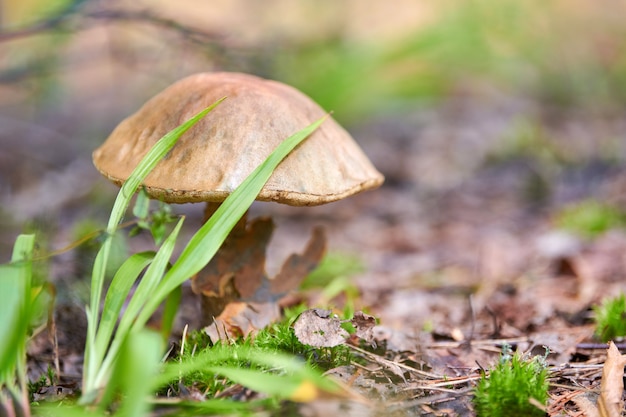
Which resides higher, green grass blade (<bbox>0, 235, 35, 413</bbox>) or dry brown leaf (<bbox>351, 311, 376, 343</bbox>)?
green grass blade (<bbox>0, 235, 35, 413</bbox>)

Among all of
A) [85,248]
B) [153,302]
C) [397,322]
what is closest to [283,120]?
[153,302]

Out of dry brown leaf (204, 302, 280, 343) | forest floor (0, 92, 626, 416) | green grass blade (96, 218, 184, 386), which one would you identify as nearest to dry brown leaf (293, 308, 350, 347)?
forest floor (0, 92, 626, 416)

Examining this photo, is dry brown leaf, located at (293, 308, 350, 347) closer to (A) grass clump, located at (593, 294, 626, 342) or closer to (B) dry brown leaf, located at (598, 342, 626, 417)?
(B) dry brown leaf, located at (598, 342, 626, 417)

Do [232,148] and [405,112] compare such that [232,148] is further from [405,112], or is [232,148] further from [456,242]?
[405,112]

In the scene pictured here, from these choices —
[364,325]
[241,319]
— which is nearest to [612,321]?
[364,325]

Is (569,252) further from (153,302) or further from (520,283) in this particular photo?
(153,302)

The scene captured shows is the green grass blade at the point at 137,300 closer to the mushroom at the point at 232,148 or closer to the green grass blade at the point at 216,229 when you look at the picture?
the green grass blade at the point at 216,229

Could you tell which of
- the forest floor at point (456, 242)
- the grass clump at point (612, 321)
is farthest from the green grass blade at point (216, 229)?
the grass clump at point (612, 321)
